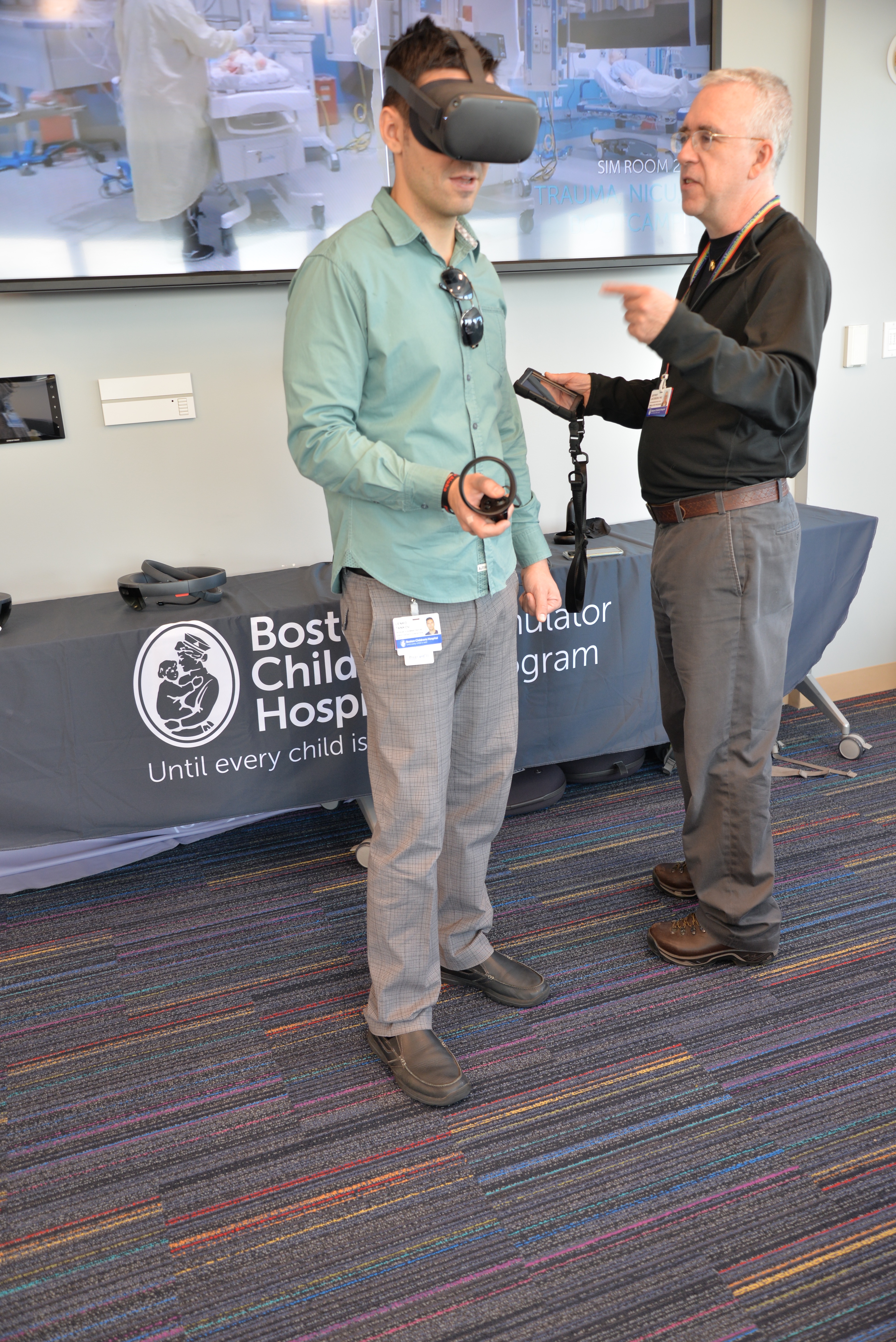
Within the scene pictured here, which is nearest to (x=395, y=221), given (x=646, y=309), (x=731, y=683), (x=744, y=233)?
(x=646, y=309)

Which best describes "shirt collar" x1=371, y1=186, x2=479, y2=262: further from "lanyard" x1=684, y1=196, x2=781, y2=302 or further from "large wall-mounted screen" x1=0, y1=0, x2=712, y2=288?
"large wall-mounted screen" x1=0, y1=0, x2=712, y2=288

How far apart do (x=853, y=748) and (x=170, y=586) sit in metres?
2.06

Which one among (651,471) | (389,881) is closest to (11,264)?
(651,471)

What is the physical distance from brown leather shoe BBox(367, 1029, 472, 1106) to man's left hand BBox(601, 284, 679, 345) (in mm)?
1272

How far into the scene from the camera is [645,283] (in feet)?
10.3

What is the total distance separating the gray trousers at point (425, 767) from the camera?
5.54 ft

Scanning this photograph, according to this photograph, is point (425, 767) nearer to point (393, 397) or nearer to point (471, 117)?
point (393, 397)

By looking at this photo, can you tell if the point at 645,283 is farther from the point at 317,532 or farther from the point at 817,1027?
the point at 817,1027

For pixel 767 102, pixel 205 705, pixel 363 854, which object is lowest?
pixel 363 854

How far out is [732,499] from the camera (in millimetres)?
1927

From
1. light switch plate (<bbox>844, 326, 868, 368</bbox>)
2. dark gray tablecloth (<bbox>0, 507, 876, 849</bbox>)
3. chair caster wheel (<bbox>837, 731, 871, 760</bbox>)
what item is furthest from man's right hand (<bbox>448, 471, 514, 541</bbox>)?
light switch plate (<bbox>844, 326, 868, 368</bbox>)

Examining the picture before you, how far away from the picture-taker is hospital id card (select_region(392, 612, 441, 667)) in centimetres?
165

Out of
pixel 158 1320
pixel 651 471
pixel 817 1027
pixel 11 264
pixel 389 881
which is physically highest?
pixel 11 264

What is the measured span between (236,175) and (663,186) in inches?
49.0
